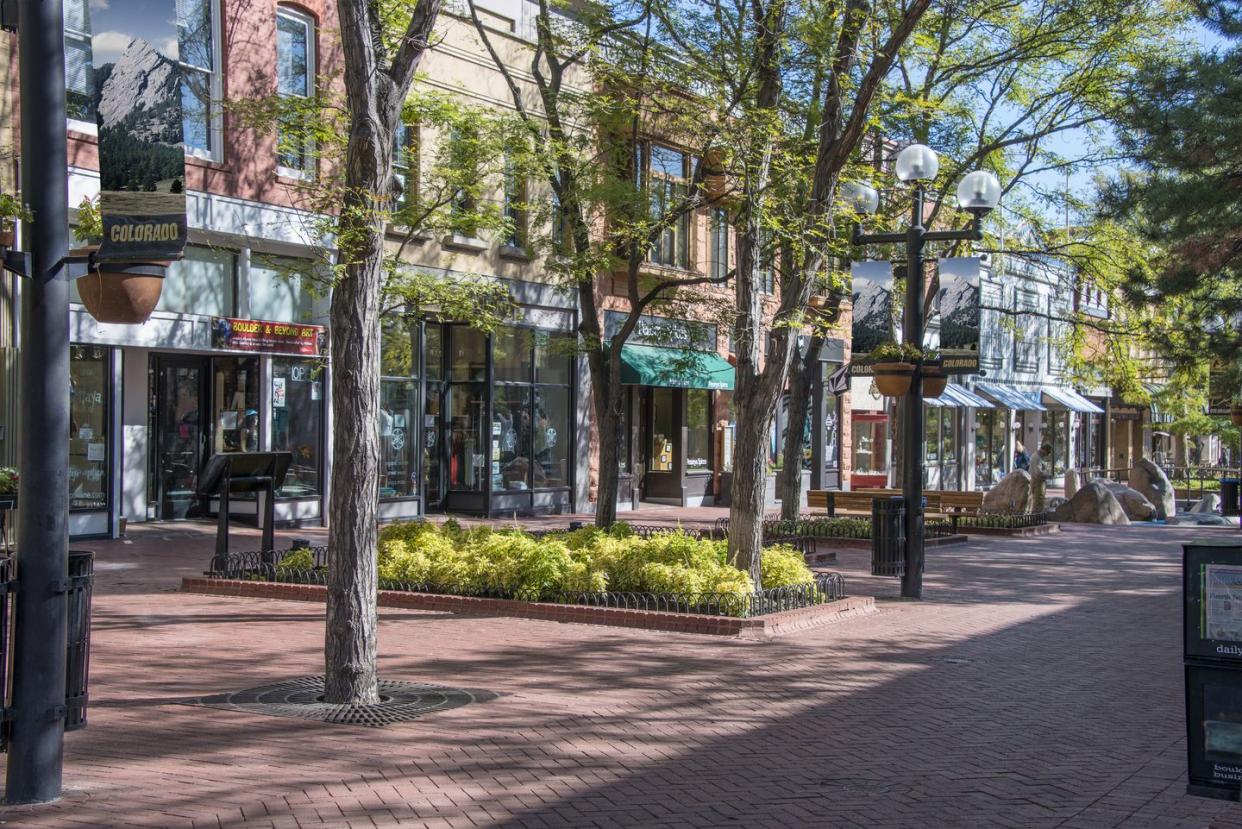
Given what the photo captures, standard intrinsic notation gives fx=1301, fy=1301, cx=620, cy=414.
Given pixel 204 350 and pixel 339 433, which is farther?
pixel 204 350

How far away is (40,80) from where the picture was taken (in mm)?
5898

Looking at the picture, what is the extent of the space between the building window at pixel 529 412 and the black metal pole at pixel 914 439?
9.39 m

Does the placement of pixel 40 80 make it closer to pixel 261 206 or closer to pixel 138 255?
pixel 138 255

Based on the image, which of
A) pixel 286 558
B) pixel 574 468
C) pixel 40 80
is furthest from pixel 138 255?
pixel 574 468

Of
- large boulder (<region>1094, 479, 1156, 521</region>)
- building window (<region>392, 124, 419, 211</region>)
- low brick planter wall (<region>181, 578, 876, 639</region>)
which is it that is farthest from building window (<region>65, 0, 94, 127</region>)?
large boulder (<region>1094, 479, 1156, 521</region>)

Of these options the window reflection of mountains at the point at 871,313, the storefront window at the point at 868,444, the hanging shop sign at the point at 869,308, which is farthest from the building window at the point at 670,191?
the storefront window at the point at 868,444

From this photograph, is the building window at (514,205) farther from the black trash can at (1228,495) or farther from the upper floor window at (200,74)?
the black trash can at (1228,495)

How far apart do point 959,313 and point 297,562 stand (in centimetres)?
1111

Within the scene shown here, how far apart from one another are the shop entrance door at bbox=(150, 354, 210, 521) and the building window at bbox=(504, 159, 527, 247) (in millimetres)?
5187

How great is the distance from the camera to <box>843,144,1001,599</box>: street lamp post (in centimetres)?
1424

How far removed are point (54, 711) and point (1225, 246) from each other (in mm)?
17319

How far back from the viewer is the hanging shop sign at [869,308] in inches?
718

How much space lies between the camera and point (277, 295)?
19.9m

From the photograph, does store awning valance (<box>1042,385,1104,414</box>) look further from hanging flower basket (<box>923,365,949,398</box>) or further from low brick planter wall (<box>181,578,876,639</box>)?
low brick planter wall (<box>181,578,876,639</box>)
